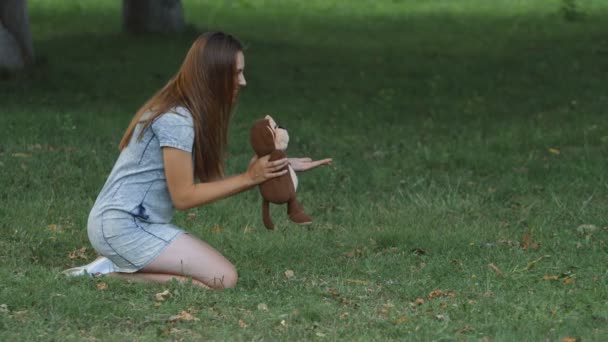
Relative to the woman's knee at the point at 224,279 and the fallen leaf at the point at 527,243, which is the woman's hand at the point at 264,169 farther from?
the fallen leaf at the point at 527,243

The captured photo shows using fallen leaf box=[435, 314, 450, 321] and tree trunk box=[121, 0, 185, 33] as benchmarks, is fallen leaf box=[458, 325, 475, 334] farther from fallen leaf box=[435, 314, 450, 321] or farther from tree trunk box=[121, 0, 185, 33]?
tree trunk box=[121, 0, 185, 33]

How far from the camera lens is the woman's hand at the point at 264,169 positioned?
5059mm

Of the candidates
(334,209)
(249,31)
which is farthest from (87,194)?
(249,31)

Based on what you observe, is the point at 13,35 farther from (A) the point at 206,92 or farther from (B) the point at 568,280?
(B) the point at 568,280

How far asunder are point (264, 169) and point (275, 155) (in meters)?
0.09

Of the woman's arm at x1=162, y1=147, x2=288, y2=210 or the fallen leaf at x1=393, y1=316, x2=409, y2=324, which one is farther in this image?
the woman's arm at x1=162, y1=147, x2=288, y2=210

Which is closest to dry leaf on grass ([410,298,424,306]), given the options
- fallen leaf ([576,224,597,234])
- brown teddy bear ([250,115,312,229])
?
brown teddy bear ([250,115,312,229])

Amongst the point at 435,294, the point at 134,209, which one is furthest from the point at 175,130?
the point at 435,294

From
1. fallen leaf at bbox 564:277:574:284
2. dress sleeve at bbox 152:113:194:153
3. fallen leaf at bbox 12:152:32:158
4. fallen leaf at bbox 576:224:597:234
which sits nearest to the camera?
dress sleeve at bbox 152:113:194:153

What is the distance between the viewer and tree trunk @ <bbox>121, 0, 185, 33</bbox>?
1593 centimetres

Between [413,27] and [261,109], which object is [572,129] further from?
[413,27]

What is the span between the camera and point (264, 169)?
5.05 meters

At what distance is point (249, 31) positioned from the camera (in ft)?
58.4

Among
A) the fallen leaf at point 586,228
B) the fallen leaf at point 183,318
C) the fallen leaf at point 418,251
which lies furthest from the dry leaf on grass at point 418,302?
the fallen leaf at point 586,228
